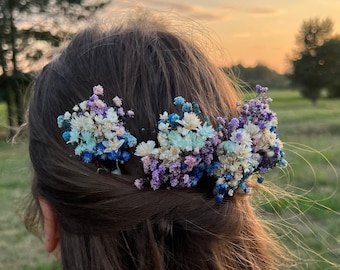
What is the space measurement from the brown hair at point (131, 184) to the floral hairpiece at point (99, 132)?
25 mm

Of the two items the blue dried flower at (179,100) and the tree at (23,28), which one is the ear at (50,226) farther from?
the tree at (23,28)

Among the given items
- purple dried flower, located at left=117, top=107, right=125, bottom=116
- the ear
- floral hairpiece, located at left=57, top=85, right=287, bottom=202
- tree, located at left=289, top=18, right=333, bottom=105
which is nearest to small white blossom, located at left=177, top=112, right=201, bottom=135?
floral hairpiece, located at left=57, top=85, right=287, bottom=202

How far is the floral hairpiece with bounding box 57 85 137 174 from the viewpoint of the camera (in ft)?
3.13

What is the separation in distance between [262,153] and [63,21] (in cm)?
1490

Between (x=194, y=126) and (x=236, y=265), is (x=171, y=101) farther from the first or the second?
(x=236, y=265)

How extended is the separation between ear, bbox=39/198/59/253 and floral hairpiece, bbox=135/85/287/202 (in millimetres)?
238

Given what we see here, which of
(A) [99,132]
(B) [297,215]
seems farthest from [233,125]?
(B) [297,215]

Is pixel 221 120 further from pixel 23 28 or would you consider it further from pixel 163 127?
pixel 23 28

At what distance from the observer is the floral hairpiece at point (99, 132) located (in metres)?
0.96

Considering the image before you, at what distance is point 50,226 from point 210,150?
381 millimetres

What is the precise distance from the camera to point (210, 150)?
0.96 metres

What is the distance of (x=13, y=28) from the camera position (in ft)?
52.6

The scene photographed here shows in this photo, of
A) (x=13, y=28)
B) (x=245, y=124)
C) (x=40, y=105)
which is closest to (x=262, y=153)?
(x=245, y=124)

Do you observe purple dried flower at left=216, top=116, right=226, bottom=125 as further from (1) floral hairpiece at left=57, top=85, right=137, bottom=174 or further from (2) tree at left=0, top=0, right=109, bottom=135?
(2) tree at left=0, top=0, right=109, bottom=135
